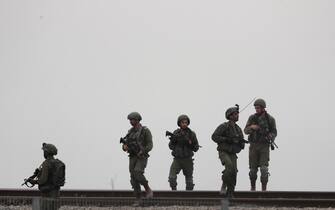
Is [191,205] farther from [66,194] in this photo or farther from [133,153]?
[66,194]

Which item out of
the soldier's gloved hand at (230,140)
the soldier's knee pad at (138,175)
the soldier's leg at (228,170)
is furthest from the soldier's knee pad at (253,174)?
the soldier's knee pad at (138,175)

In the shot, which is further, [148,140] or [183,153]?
[183,153]

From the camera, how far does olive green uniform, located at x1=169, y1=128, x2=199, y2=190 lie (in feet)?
59.9

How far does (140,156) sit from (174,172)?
189cm

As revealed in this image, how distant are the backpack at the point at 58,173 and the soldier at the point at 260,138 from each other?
4464 mm

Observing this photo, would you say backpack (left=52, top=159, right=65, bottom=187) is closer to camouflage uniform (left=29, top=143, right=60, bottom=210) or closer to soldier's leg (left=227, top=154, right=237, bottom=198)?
camouflage uniform (left=29, top=143, right=60, bottom=210)

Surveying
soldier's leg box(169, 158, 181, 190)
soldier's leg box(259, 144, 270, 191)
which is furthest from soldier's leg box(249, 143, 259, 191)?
soldier's leg box(169, 158, 181, 190)

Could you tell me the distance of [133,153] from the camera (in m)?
17.2

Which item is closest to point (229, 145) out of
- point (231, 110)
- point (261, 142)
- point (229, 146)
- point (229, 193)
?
point (229, 146)

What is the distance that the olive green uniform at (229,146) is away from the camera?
1698 centimetres

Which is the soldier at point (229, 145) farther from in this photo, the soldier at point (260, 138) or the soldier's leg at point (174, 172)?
the soldier's leg at point (174, 172)

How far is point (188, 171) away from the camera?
18.8 meters

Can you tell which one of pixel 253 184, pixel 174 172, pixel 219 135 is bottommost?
pixel 253 184

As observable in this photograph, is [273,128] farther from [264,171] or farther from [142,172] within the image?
[142,172]
